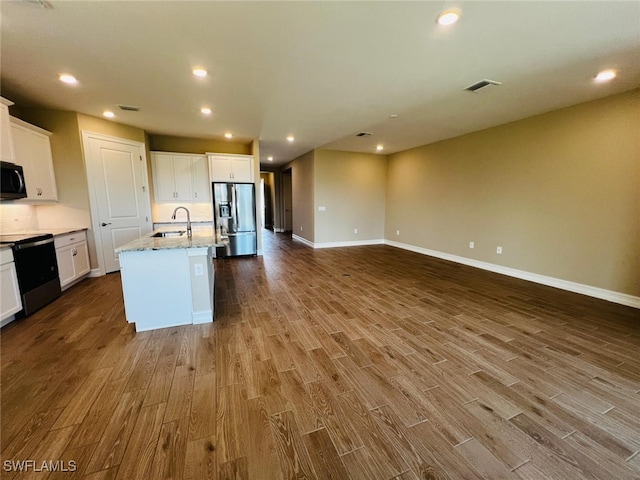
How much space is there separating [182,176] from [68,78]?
109 inches

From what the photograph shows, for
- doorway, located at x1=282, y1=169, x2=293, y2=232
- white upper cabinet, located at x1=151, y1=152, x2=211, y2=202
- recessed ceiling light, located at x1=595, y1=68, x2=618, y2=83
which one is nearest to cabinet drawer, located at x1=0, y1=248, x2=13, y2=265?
white upper cabinet, located at x1=151, y1=152, x2=211, y2=202

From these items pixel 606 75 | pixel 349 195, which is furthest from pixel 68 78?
pixel 606 75

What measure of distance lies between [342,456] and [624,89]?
5.11 metres

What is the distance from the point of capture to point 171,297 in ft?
8.97

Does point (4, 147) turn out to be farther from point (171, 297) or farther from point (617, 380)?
point (617, 380)

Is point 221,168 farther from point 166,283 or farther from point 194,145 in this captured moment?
point 166,283

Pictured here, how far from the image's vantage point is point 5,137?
2900 mm

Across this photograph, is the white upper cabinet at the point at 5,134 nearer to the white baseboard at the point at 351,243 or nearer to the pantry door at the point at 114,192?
the pantry door at the point at 114,192

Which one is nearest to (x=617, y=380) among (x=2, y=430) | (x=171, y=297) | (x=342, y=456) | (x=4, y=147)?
(x=342, y=456)

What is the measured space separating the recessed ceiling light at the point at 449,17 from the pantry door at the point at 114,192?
5211 mm

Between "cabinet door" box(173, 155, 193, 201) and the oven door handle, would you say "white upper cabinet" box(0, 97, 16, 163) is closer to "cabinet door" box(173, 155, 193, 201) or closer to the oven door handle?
the oven door handle

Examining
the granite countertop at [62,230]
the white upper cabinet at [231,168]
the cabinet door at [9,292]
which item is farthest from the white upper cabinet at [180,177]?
the cabinet door at [9,292]

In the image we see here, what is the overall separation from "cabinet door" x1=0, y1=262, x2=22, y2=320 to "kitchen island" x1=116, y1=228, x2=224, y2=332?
4.09 feet

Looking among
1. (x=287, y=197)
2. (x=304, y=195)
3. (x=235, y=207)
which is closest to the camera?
(x=235, y=207)
